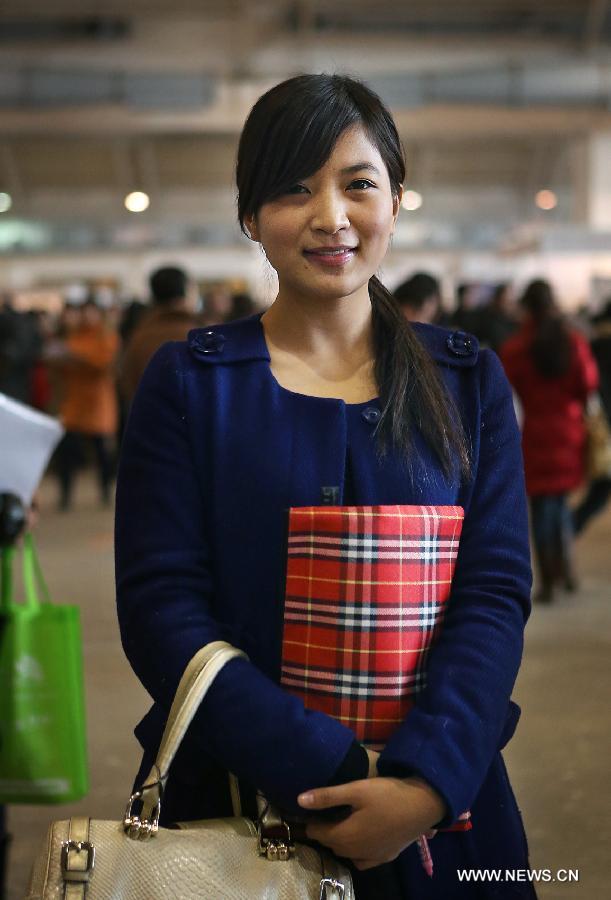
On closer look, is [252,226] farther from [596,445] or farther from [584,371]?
[596,445]

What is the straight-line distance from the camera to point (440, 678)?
4.32 ft

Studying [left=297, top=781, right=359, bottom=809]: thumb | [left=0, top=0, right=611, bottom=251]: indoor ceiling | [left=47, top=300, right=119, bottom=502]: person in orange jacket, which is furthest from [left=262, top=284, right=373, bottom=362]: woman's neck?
[left=0, top=0, right=611, bottom=251]: indoor ceiling

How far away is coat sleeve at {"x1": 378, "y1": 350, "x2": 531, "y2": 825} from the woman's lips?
0.25 m

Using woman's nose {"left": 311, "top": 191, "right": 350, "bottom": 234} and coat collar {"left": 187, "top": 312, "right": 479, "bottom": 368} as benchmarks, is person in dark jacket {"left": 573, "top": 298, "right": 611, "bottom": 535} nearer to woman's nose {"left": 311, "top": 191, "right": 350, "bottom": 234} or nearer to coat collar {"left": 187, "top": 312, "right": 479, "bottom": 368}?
coat collar {"left": 187, "top": 312, "right": 479, "bottom": 368}

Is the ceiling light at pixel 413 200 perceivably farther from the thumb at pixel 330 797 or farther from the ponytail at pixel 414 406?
the thumb at pixel 330 797

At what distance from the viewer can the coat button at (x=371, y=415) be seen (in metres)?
1.45

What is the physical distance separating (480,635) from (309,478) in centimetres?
27

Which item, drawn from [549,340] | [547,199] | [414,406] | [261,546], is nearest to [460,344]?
[414,406]

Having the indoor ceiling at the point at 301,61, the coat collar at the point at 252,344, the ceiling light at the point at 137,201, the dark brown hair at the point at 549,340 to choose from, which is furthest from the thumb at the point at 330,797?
the ceiling light at the point at 137,201

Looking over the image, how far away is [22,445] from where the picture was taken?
2330 mm

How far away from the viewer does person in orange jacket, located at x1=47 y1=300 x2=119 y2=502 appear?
966 cm

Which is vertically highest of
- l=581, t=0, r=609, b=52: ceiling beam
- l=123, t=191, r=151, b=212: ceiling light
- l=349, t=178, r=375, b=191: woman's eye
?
l=581, t=0, r=609, b=52: ceiling beam

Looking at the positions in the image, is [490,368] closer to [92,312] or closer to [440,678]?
Answer: [440,678]

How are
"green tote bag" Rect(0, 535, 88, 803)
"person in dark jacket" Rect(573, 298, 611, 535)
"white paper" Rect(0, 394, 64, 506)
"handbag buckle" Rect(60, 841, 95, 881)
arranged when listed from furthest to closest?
"person in dark jacket" Rect(573, 298, 611, 535), "white paper" Rect(0, 394, 64, 506), "green tote bag" Rect(0, 535, 88, 803), "handbag buckle" Rect(60, 841, 95, 881)
